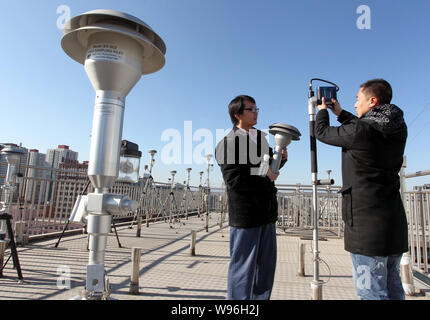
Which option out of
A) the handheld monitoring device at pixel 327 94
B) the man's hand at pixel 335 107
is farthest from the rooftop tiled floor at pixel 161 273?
the handheld monitoring device at pixel 327 94

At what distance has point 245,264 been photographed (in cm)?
197

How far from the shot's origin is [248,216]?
202 centimetres

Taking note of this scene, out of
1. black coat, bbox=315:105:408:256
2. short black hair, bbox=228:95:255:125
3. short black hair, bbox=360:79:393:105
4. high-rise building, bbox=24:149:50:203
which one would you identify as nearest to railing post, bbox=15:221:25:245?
high-rise building, bbox=24:149:50:203

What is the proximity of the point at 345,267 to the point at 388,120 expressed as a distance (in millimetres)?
3913

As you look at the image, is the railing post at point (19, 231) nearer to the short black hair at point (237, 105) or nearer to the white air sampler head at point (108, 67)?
the white air sampler head at point (108, 67)

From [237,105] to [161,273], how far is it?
2838 mm

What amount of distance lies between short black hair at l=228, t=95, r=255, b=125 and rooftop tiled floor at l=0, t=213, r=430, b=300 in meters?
1.84

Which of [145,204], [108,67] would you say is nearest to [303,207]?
[145,204]

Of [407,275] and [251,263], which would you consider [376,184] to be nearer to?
[251,263]

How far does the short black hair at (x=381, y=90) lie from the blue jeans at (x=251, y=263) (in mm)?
1280

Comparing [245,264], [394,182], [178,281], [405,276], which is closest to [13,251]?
[178,281]
